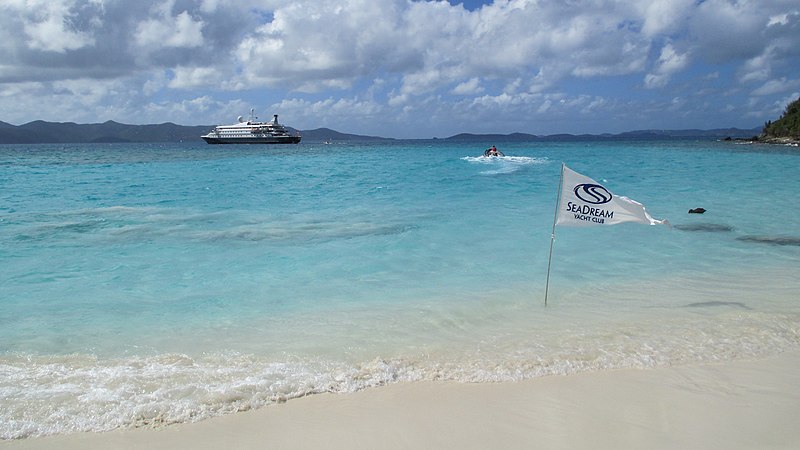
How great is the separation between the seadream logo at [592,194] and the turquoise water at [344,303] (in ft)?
5.75

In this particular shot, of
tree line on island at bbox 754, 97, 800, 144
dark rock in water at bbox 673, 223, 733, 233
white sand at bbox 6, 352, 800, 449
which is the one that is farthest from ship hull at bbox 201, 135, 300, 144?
white sand at bbox 6, 352, 800, 449

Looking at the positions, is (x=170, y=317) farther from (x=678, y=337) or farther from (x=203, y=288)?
(x=678, y=337)

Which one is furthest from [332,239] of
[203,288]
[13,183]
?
[13,183]

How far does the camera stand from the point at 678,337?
6934 millimetres

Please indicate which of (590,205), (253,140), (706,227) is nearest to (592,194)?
(590,205)

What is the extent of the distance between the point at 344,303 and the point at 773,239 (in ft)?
38.9

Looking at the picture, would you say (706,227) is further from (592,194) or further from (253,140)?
(253,140)

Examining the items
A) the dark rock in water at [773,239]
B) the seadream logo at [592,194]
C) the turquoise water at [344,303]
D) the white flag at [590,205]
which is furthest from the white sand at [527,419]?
the dark rock in water at [773,239]

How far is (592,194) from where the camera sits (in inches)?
310

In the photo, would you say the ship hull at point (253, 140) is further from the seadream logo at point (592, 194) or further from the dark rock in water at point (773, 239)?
the seadream logo at point (592, 194)

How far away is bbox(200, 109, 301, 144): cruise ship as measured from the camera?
120438 millimetres

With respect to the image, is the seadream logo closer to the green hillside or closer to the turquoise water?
the turquoise water

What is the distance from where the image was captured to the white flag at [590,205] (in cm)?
777

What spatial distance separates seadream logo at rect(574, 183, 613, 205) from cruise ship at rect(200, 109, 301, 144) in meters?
117
